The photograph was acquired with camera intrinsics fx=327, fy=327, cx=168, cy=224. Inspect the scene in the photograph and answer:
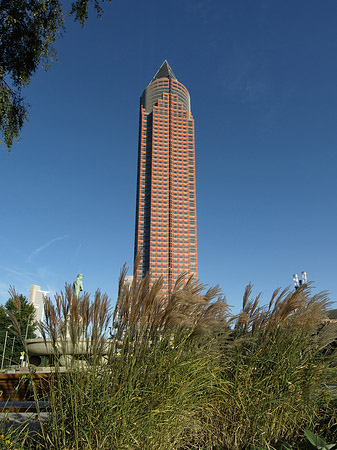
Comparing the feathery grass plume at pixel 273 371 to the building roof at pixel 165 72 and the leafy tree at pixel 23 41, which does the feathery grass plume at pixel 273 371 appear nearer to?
the leafy tree at pixel 23 41

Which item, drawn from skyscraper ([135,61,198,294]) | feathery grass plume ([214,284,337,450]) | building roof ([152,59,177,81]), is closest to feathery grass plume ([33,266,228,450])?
feathery grass plume ([214,284,337,450])

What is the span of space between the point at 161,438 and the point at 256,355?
100 centimetres

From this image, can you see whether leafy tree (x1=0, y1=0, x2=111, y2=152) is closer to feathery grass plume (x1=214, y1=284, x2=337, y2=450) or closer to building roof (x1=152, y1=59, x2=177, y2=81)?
feathery grass plume (x1=214, y1=284, x2=337, y2=450)

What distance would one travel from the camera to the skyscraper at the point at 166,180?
109m

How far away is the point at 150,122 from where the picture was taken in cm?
12300

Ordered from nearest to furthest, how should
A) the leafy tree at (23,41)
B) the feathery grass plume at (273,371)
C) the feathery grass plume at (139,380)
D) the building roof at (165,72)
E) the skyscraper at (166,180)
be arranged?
1. the feathery grass plume at (139,380)
2. the feathery grass plume at (273,371)
3. the leafy tree at (23,41)
4. the skyscraper at (166,180)
5. the building roof at (165,72)

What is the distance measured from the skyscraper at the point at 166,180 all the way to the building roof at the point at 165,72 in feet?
1.60

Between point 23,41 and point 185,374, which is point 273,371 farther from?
point 23,41

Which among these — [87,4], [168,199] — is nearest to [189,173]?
[168,199]

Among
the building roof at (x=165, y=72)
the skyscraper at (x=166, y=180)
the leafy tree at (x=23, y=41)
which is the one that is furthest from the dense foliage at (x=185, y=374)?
the building roof at (x=165, y=72)

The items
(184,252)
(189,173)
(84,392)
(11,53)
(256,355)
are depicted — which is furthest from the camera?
(189,173)

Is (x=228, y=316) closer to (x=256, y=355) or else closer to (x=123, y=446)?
(x=256, y=355)

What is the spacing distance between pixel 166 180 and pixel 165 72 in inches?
1881

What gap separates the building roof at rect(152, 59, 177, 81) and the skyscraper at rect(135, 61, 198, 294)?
1.60ft
